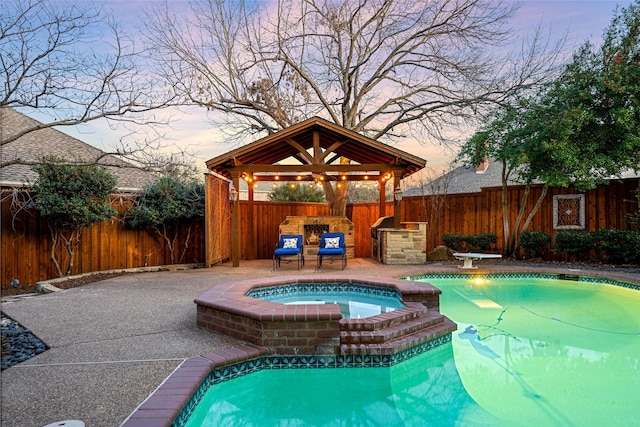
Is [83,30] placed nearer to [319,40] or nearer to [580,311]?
[580,311]

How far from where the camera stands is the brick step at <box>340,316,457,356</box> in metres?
4.18

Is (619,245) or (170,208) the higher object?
(170,208)

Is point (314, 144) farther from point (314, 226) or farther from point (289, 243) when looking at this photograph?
point (314, 226)

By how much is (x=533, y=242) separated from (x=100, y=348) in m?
11.0

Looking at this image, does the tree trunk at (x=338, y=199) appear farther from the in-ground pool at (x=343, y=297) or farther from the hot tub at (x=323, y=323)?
the hot tub at (x=323, y=323)

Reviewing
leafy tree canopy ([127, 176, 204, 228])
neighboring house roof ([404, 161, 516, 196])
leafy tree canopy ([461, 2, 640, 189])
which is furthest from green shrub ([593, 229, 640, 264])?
neighboring house roof ([404, 161, 516, 196])

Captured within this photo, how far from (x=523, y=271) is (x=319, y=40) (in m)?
10.8

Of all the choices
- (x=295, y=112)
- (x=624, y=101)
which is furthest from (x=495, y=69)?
(x=295, y=112)

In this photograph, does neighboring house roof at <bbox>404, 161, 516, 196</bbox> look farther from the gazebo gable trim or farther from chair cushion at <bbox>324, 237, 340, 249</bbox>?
chair cushion at <bbox>324, 237, 340, 249</bbox>

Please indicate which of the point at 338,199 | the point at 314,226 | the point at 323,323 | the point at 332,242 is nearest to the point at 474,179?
the point at 338,199

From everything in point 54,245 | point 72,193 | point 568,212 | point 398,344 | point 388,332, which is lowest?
point 398,344

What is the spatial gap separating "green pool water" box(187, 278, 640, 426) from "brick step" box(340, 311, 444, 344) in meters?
0.30

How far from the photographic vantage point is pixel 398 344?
433cm

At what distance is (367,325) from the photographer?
445 cm
